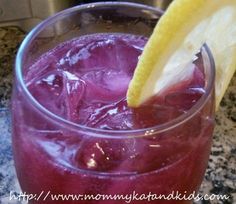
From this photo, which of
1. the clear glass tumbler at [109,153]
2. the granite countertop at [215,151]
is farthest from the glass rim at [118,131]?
the granite countertop at [215,151]

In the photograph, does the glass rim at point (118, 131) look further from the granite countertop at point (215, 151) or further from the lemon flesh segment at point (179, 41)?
the granite countertop at point (215, 151)

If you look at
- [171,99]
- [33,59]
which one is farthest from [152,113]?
[33,59]

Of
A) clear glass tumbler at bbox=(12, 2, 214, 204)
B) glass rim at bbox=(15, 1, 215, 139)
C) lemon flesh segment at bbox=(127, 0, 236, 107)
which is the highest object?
lemon flesh segment at bbox=(127, 0, 236, 107)

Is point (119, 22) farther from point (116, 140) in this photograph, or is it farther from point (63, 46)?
point (116, 140)

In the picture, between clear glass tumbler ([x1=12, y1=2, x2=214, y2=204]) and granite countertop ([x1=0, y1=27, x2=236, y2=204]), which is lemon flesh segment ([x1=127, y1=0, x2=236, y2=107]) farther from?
granite countertop ([x1=0, y1=27, x2=236, y2=204])

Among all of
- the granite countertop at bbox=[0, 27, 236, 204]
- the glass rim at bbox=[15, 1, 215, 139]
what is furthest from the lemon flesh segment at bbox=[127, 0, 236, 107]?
the granite countertop at bbox=[0, 27, 236, 204]

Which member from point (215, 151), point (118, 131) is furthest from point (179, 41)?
point (215, 151)
